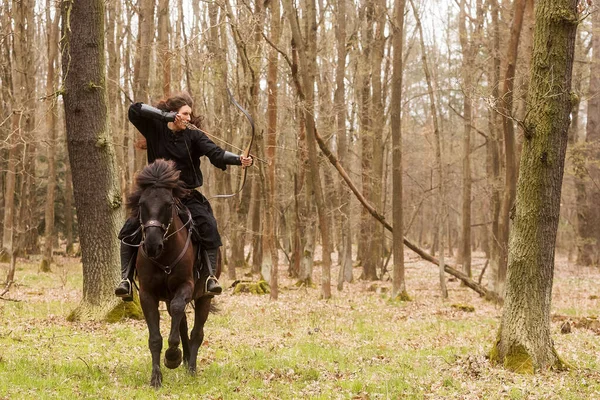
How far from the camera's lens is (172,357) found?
8023mm

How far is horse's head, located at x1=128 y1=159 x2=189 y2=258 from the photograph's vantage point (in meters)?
7.25

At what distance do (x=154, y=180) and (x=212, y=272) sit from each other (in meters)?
1.55

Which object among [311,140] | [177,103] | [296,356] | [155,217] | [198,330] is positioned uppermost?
[311,140]

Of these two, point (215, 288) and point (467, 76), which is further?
point (467, 76)

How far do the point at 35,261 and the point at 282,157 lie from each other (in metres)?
13.6

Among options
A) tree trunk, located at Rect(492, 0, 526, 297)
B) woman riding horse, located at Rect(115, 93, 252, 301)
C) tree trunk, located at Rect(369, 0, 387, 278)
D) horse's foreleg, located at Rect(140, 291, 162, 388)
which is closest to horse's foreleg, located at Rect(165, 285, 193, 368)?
horse's foreleg, located at Rect(140, 291, 162, 388)

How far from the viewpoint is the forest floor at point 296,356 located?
7.52 m

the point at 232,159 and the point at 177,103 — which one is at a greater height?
the point at 177,103

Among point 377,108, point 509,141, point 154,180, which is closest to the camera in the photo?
point 154,180

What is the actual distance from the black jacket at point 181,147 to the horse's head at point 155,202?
0.66 metres

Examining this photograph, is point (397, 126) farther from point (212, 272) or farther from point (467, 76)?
point (212, 272)

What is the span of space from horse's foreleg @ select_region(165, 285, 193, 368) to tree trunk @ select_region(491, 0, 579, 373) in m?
4.40

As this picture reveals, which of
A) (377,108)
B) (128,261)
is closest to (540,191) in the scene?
(128,261)

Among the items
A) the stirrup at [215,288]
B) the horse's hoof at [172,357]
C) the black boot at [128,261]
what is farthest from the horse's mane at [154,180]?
the horse's hoof at [172,357]
